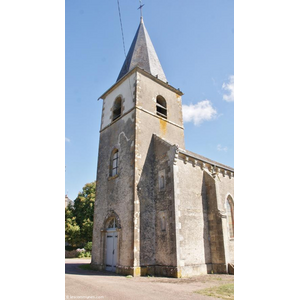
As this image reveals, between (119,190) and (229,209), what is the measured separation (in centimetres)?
682

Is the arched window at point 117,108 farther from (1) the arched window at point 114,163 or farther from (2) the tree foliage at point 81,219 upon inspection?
(2) the tree foliage at point 81,219

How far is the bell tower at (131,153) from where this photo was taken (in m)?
11.7

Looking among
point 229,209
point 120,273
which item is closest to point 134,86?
point 229,209

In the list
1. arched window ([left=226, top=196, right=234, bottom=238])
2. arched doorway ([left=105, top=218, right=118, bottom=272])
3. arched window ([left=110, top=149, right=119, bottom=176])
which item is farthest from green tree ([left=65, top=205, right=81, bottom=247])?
arched window ([left=226, top=196, right=234, bottom=238])

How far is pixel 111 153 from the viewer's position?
15.0m

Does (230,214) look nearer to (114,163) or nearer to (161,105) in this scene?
(114,163)

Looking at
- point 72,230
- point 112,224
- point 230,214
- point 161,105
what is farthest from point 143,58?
point 72,230

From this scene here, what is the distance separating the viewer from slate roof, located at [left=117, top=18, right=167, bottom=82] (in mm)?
17094

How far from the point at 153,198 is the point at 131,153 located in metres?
2.71

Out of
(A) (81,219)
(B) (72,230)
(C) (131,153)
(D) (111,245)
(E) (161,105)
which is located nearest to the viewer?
(D) (111,245)

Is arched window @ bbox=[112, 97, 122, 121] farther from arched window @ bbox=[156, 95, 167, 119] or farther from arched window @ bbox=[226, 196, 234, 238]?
arched window @ bbox=[226, 196, 234, 238]

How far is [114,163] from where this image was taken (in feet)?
48.3

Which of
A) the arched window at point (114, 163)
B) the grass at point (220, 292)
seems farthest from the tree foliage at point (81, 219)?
the grass at point (220, 292)
